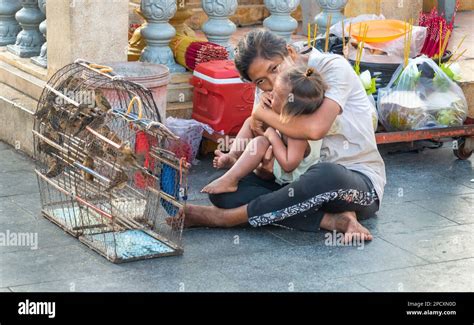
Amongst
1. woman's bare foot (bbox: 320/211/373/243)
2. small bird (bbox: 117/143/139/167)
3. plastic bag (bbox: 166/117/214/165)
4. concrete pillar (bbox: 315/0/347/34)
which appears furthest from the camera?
concrete pillar (bbox: 315/0/347/34)

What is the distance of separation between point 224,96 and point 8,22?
2204mm

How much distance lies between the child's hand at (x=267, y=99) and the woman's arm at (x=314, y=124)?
121 millimetres

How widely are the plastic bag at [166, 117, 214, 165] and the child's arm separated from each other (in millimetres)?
1249

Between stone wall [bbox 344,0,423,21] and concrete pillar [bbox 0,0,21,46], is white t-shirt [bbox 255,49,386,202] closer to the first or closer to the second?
stone wall [bbox 344,0,423,21]

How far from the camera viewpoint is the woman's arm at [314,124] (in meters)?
5.59

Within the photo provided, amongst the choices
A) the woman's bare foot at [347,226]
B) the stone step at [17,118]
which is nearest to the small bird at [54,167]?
the stone step at [17,118]

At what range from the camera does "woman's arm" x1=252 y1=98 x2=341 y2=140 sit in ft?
18.4

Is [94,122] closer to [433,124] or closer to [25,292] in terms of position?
[25,292]

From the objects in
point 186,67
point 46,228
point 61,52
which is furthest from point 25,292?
point 186,67

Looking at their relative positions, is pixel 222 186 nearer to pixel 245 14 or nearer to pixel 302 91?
pixel 302 91

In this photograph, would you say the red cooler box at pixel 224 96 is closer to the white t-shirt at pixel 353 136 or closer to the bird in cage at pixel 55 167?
the white t-shirt at pixel 353 136

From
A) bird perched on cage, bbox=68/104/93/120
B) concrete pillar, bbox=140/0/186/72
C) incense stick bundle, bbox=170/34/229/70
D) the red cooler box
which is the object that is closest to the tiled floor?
bird perched on cage, bbox=68/104/93/120

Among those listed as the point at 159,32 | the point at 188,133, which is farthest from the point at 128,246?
the point at 159,32

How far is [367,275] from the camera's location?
525 centimetres
